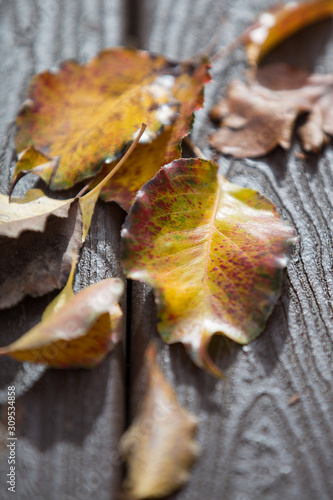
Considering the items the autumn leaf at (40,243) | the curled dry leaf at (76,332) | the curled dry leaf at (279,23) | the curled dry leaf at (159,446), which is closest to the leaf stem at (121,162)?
the autumn leaf at (40,243)

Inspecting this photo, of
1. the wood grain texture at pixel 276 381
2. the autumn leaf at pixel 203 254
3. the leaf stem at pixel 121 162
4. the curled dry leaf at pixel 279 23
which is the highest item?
the curled dry leaf at pixel 279 23

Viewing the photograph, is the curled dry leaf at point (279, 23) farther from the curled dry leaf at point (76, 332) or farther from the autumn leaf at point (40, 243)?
the curled dry leaf at point (76, 332)

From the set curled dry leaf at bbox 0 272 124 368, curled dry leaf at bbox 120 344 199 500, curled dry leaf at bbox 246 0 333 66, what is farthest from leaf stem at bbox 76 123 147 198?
curled dry leaf at bbox 246 0 333 66

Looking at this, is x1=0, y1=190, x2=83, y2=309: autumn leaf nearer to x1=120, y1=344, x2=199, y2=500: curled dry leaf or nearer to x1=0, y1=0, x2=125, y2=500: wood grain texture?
x1=0, y1=0, x2=125, y2=500: wood grain texture

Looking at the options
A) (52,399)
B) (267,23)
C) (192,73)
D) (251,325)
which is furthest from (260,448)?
(267,23)

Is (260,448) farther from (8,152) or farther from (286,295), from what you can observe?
(8,152)

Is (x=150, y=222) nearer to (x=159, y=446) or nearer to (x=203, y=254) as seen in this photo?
(x=203, y=254)

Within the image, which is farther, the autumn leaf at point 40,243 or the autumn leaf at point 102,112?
the autumn leaf at point 102,112
